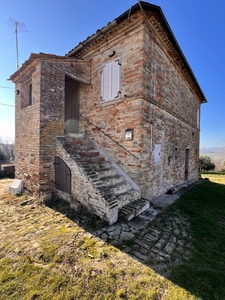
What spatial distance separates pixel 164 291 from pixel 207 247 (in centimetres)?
166

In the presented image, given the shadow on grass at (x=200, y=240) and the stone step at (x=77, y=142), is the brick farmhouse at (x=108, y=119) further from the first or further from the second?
the shadow on grass at (x=200, y=240)

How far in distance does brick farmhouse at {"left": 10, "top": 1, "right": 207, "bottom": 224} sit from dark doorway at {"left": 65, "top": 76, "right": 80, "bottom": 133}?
49 centimetres

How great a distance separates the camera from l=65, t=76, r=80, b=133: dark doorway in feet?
23.9

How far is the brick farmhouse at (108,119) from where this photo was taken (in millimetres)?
4605

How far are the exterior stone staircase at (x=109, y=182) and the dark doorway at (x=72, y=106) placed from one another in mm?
1462

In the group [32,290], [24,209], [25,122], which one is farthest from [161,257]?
[25,122]

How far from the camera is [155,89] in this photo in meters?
5.50

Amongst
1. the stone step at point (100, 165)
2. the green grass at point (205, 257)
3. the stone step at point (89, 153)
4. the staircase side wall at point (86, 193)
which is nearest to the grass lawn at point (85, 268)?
the green grass at point (205, 257)

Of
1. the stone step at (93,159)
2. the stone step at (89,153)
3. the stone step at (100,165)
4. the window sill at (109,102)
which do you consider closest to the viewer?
the stone step at (100,165)

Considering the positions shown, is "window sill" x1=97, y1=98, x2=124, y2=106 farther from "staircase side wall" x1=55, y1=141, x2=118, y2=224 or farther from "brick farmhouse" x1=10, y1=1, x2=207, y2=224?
"staircase side wall" x1=55, y1=141, x2=118, y2=224

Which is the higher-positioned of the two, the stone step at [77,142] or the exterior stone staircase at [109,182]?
the stone step at [77,142]

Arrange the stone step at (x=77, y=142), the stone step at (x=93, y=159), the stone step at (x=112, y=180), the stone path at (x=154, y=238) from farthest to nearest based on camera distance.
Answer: the stone step at (x=77, y=142), the stone step at (x=93, y=159), the stone step at (x=112, y=180), the stone path at (x=154, y=238)

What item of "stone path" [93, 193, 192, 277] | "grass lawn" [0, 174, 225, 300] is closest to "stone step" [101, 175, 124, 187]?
"stone path" [93, 193, 192, 277]

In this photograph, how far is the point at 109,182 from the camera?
15.4ft
